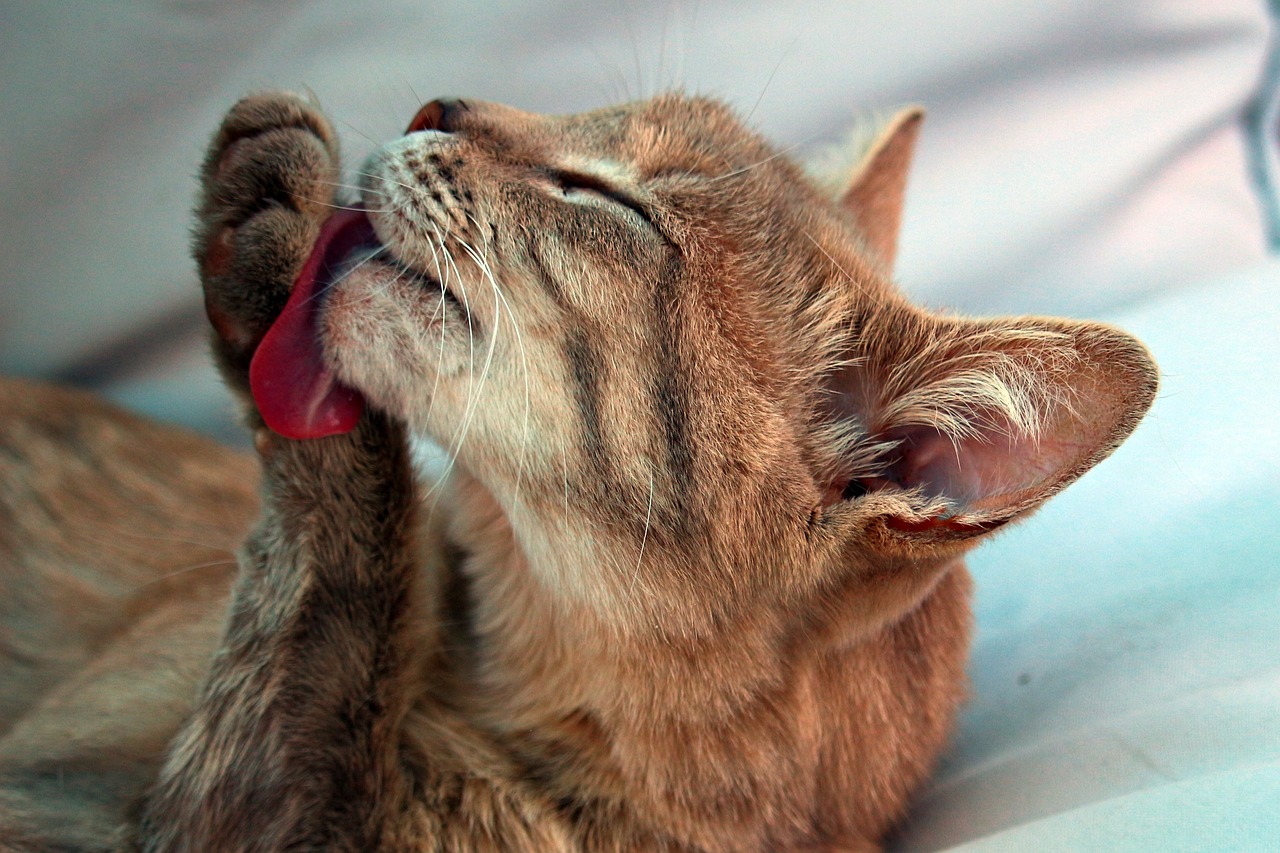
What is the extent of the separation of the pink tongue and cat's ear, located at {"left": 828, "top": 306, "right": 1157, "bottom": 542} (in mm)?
763

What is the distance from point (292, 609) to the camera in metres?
1.45

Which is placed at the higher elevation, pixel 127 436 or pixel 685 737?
pixel 127 436

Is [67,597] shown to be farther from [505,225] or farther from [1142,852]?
[1142,852]

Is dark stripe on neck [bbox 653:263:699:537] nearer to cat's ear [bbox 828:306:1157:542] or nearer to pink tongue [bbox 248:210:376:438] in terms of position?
cat's ear [bbox 828:306:1157:542]

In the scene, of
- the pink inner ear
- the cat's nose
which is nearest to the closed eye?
the cat's nose

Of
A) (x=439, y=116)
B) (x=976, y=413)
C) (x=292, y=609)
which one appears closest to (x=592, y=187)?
(x=439, y=116)

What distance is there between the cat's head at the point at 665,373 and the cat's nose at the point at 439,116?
3 centimetres

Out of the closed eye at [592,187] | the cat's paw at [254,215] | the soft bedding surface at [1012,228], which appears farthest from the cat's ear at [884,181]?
the cat's paw at [254,215]

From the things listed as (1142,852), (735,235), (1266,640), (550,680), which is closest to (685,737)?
(550,680)

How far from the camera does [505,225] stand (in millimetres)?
1403

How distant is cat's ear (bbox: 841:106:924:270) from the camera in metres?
1.96

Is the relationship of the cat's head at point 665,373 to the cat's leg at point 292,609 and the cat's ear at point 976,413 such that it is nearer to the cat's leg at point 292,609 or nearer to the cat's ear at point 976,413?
the cat's ear at point 976,413

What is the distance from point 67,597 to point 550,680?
3.99 feet

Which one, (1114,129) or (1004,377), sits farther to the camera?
(1114,129)
